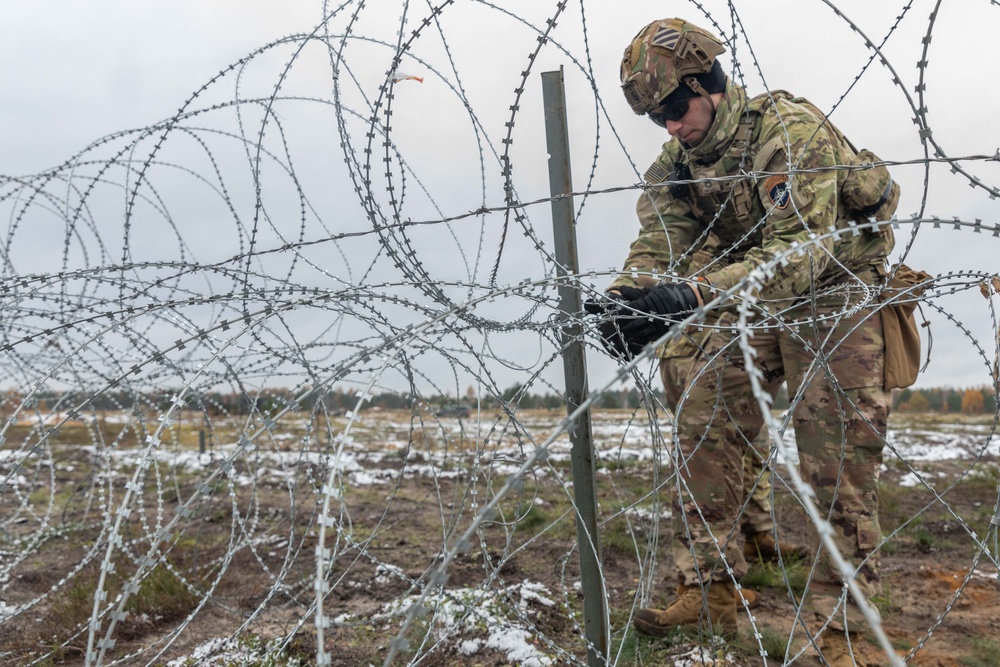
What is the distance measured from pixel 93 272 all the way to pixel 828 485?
2.85m

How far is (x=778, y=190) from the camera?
2.68 metres

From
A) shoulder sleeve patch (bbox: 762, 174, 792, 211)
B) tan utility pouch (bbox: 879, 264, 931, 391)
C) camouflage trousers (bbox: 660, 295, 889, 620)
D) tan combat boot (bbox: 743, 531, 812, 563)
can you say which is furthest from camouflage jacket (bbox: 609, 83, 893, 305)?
tan combat boot (bbox: 743, 531, 812, 563)

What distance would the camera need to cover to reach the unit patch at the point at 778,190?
260 cm

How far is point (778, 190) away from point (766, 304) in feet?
1.46

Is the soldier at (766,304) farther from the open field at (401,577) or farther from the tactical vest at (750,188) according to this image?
the open field at (401,577)

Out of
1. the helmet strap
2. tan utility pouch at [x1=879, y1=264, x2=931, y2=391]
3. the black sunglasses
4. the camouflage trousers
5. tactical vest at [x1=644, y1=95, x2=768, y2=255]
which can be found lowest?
the camouflage trousers

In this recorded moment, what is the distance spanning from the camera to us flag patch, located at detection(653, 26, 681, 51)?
2.93m

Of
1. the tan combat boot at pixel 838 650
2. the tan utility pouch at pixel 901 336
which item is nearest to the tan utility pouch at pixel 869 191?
the tan utility pouch at pixel 901 336

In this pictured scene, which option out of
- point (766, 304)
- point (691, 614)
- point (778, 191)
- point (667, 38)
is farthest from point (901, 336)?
point (667, 38)

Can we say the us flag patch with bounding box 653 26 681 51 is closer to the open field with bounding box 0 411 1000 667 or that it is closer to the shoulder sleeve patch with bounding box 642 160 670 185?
the shoulder sleeve patch with bounding box 642 160 670 185

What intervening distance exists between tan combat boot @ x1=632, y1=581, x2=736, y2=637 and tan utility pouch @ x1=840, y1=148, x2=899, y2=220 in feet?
5.77

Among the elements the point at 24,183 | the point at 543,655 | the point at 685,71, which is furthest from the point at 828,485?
the point at 24,183

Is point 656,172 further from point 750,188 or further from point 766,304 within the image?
point 766,304

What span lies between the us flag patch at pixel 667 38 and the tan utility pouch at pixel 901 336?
52.8 inches
